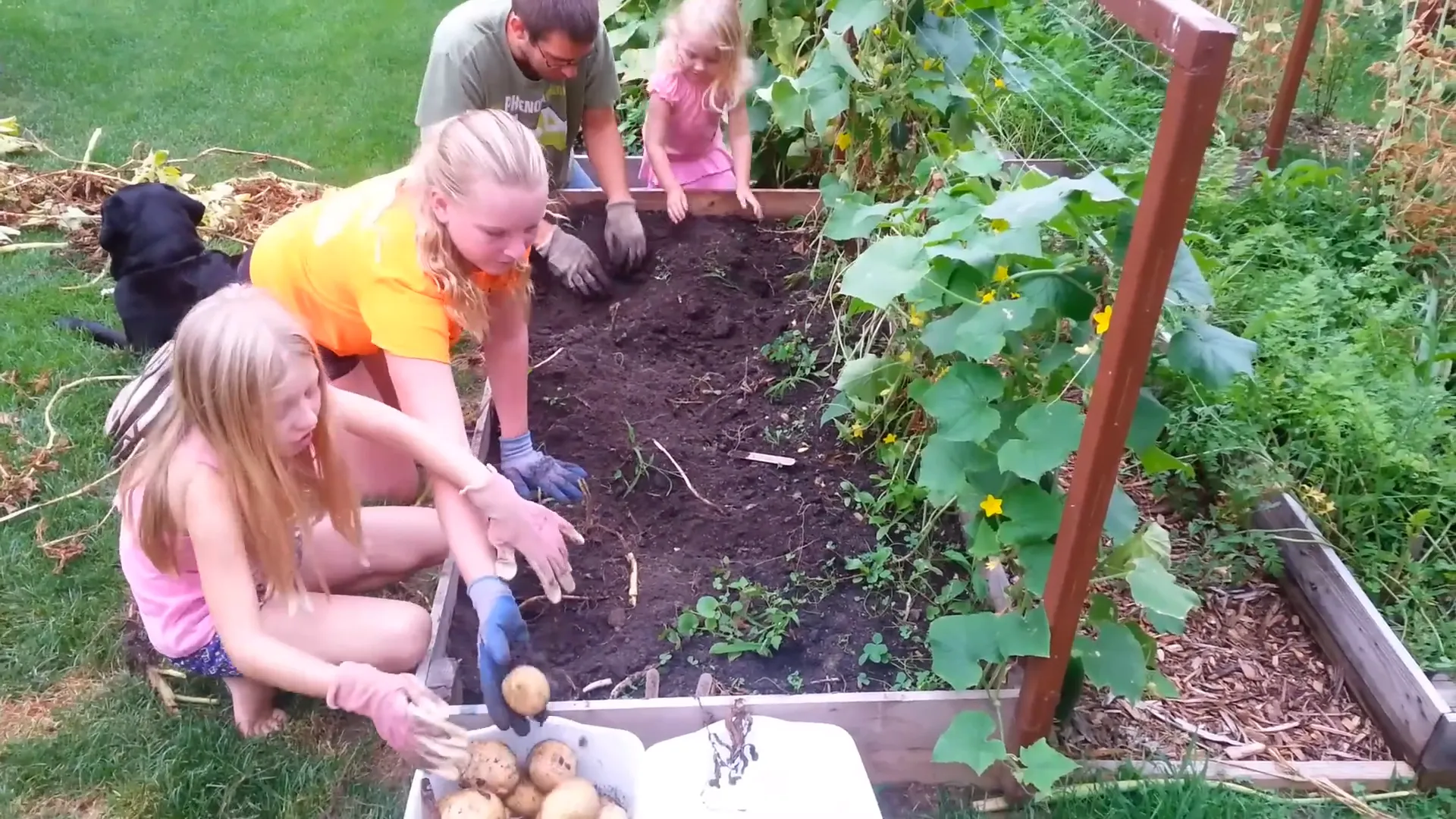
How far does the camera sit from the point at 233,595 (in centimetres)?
182

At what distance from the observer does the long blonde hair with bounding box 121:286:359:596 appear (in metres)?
1.69

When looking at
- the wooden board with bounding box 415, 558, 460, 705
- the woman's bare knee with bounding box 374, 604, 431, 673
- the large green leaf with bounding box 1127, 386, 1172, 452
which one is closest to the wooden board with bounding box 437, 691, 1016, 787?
the wooden board with bounding box 415, 558, 460, 705

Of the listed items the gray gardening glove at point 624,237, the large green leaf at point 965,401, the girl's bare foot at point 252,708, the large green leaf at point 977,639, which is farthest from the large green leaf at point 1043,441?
the gray gardening glove at point 624,237

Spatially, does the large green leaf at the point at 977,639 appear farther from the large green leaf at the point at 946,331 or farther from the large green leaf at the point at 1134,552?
the large green leaf at the point at 946,331

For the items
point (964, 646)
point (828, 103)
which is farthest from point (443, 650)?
point (828, 103)

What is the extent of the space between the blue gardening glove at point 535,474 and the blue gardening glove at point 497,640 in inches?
22.8

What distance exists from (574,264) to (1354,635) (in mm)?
2537

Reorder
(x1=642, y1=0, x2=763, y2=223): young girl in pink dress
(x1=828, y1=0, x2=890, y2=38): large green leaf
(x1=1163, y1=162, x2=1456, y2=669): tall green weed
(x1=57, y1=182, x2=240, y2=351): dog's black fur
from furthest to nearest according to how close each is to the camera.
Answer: (x1=642, y1=0, x2=763, y2=223): young girl in pink dress, (x1=57, y1=182, x2=240, y2=351): dog's black fur, (x1=828, y1=0, x2=890, y2=38): large green leaf, (x1=1163, y1=162, x2=1456, y2=669): tall green weed

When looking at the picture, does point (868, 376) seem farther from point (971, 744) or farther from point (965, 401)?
point (971, 744)

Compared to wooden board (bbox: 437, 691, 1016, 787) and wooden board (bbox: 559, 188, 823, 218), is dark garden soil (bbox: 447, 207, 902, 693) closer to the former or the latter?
wooden board (bbox: 559, 188, 823, 218)

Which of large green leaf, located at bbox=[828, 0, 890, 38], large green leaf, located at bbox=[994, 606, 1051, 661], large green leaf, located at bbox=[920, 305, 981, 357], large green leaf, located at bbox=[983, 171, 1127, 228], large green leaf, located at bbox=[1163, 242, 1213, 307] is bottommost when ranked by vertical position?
large green leaf, located at bbox=[994, 606, 1051, 661]

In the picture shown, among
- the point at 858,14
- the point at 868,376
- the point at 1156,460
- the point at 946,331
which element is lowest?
the point at 868,376

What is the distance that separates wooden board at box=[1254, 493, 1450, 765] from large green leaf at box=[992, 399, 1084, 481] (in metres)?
1.09

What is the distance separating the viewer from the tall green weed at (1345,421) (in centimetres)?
245
